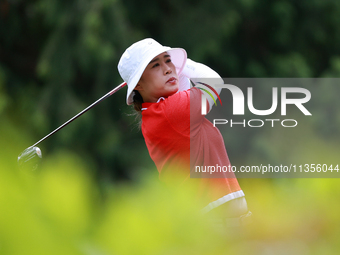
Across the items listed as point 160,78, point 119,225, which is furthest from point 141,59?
point 119,225

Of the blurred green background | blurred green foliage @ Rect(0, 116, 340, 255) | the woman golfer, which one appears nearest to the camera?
blurred green foliage @ Rect(0, 116, 340, 255)

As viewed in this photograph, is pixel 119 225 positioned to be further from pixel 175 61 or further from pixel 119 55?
pixel 119 55

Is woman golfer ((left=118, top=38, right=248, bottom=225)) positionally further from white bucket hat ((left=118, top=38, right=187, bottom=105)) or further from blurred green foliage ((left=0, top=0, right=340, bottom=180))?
blurred green foliage ((left=0, top=0, right=340, bottom=180))

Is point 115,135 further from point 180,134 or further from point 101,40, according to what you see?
point 180,134

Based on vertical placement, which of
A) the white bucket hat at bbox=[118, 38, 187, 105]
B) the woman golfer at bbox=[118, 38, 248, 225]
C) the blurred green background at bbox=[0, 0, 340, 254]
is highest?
the blurred green background at bbox=[0, 0, 340, 254]

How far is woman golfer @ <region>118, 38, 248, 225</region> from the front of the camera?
34.1 inches

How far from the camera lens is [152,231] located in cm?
26

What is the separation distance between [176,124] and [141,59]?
0.17m

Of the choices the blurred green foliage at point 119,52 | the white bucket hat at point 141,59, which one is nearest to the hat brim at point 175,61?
the white bucket hat at point 141,59

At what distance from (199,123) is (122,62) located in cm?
24

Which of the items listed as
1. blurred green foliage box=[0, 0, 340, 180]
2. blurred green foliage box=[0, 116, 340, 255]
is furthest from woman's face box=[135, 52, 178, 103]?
blurred green foliage box=[0, 0, 340, 180]

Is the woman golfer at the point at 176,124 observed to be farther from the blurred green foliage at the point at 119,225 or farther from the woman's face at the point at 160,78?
the blurred green foliage at the point at 119,225

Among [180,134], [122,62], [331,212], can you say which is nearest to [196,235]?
[331,212]

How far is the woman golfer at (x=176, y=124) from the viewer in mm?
867
